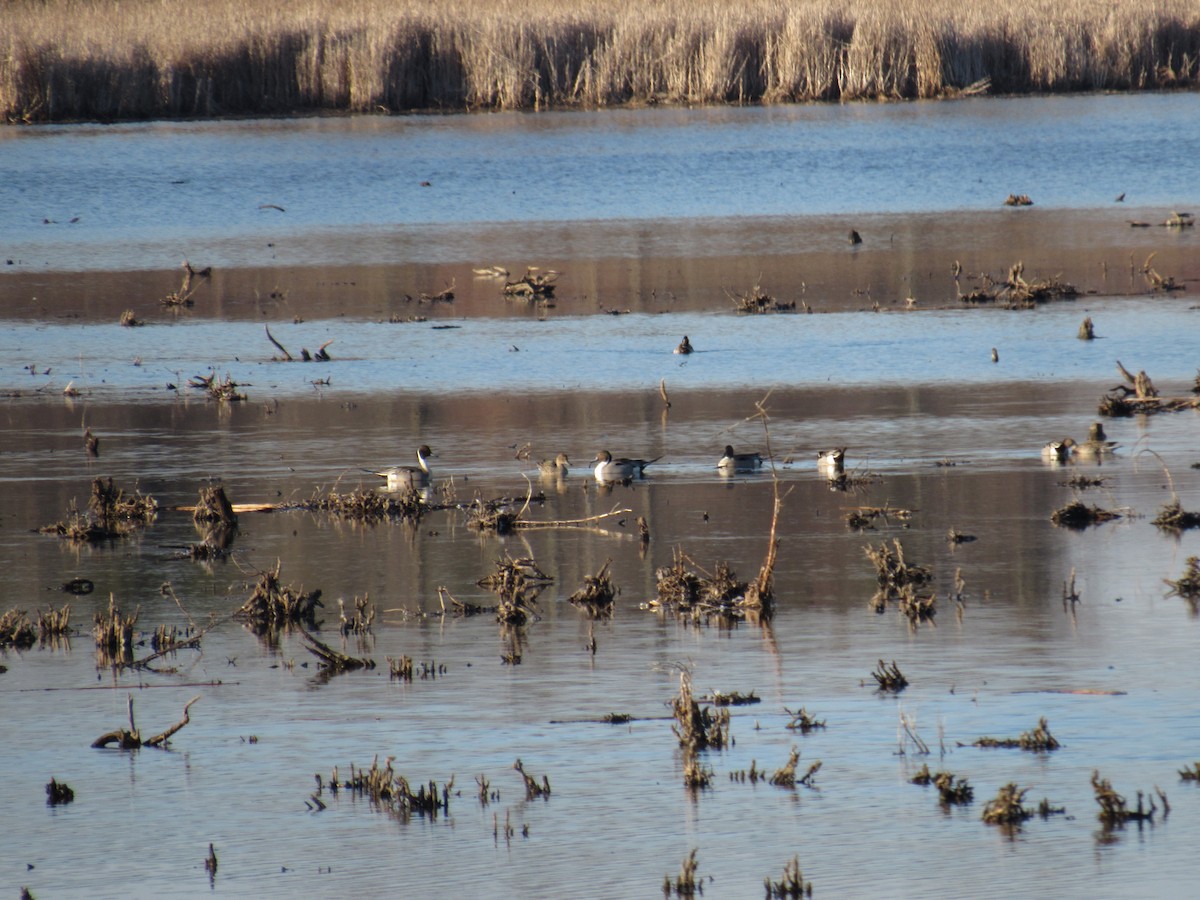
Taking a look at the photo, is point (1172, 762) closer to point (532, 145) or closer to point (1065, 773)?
point (1065, 773)

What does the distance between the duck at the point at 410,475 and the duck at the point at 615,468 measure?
39.5 inches

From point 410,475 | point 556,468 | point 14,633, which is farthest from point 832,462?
point 14,633

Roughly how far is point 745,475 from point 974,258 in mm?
11179

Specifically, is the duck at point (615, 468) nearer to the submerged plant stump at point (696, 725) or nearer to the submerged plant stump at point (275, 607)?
the submerged plant stump at point (275, 607)

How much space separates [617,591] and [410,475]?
8.17ft

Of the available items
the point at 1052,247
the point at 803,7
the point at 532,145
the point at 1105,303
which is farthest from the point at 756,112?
the point at 1105,303

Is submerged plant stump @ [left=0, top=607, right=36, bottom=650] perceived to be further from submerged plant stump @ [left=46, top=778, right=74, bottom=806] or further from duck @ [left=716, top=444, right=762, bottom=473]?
duck @ [left=716, top=444, right=762, bottom=473]

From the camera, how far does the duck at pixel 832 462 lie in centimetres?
1177

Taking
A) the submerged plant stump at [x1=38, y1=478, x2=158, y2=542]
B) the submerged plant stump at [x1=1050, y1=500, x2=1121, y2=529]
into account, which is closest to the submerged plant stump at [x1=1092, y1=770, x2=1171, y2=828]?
the submerged plant stump at [x1=1050, y1=500, x2=1121, y2=529]

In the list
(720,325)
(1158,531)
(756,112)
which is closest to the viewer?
(1158,531)

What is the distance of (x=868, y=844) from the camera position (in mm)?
6066

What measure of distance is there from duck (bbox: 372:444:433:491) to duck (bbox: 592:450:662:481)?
1.00 metres

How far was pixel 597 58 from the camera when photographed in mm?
41000

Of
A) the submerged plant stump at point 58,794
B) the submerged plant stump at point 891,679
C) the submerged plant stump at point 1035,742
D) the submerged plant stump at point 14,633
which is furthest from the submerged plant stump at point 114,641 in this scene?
the submerged plant stump at point 1035,742
